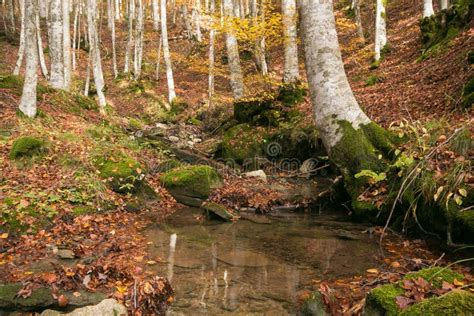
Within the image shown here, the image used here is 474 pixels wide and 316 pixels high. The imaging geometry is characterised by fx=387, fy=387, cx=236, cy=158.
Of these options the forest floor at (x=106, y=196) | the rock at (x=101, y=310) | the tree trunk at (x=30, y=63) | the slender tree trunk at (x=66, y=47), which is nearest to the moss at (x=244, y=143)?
the forest floor at (x=106, y=196)

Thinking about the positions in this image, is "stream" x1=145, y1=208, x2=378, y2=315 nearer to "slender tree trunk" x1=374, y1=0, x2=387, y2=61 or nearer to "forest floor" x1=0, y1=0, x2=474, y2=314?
"forest floor" x1=0, y1=0, x2=474, y2=314

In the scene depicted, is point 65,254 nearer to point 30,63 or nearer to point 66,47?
point 30,63

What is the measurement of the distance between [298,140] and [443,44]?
5.87 m

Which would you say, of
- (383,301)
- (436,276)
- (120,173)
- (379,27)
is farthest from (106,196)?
(379,27)

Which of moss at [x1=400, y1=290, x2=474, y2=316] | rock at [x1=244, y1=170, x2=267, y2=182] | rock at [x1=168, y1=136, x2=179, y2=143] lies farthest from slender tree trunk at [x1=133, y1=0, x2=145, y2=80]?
moss at [x1=400, y1=290, x2=474, y2=316]

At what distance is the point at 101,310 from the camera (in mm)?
3371

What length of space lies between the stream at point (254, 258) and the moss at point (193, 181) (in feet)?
4.04

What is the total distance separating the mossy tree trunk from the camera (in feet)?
21.1

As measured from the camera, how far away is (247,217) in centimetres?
721

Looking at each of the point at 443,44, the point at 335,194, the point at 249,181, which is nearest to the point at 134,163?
the point at 249,181

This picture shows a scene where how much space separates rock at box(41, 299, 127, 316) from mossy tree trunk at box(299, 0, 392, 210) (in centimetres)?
421

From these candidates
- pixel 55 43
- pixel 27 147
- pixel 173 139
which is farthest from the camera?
pixel 173 139

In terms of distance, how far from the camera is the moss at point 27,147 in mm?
7578

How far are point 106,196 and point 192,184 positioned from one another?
1909 mm
